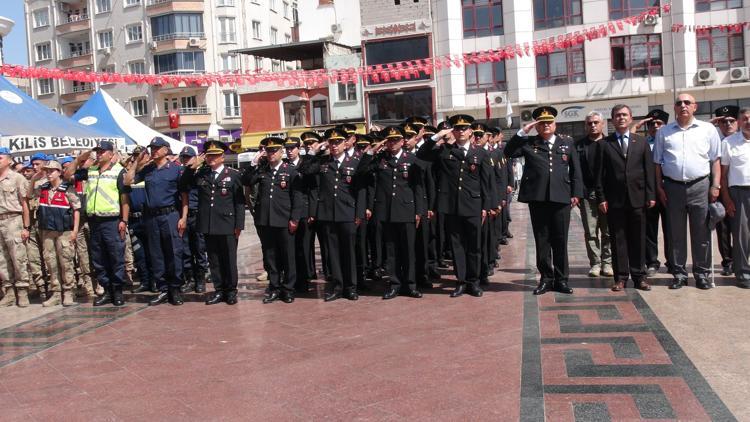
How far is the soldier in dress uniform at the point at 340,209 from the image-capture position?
837 cm

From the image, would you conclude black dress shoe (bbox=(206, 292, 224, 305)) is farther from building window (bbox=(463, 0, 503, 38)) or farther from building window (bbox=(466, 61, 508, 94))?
building window (bbox=(463, 0, 503, 38))

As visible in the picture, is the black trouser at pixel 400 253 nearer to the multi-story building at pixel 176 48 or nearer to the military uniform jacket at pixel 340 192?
the military uniform jacket at pixel 340 192

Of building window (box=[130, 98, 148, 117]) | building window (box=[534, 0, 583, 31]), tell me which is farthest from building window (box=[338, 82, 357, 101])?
building window (box=[130, 98, 148, 117])

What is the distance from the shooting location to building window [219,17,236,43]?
49969 millimetres

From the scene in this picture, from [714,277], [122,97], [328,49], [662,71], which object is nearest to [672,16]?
[662,71]

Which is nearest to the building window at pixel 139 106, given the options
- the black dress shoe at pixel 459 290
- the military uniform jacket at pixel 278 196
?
the military uniform jacket at pixel 278 196

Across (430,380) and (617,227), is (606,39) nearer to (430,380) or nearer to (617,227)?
(617,227)

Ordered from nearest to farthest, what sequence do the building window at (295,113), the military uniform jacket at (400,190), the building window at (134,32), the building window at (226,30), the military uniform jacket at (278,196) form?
the military uniform jacket at (400,190) → the military uniform jacket at (278,196) → the building window at (295,113) → the building window at (226,30) → the building window at (134,32)

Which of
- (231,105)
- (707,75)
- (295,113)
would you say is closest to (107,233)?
(707,75)

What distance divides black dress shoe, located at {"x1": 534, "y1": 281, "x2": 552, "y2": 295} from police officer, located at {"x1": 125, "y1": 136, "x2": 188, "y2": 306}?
4.07 meters

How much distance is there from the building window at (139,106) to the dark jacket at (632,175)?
47.3m

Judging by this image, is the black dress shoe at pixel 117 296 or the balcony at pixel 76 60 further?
the balcony at pixel 76 60

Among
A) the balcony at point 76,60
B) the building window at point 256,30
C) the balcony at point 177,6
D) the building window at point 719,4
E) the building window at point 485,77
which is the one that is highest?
the balcony at point 177,6

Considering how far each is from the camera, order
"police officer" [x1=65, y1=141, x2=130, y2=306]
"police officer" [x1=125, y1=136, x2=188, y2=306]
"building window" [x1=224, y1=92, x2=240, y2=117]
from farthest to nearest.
Result: "building window" [x1=224, y1=92, x2=240, y2=117] < "police officer" [x1=65, y1=141, x2=130, y2=306] < "police officer" [x1=125, y1=136, x2=188, y2=306]
